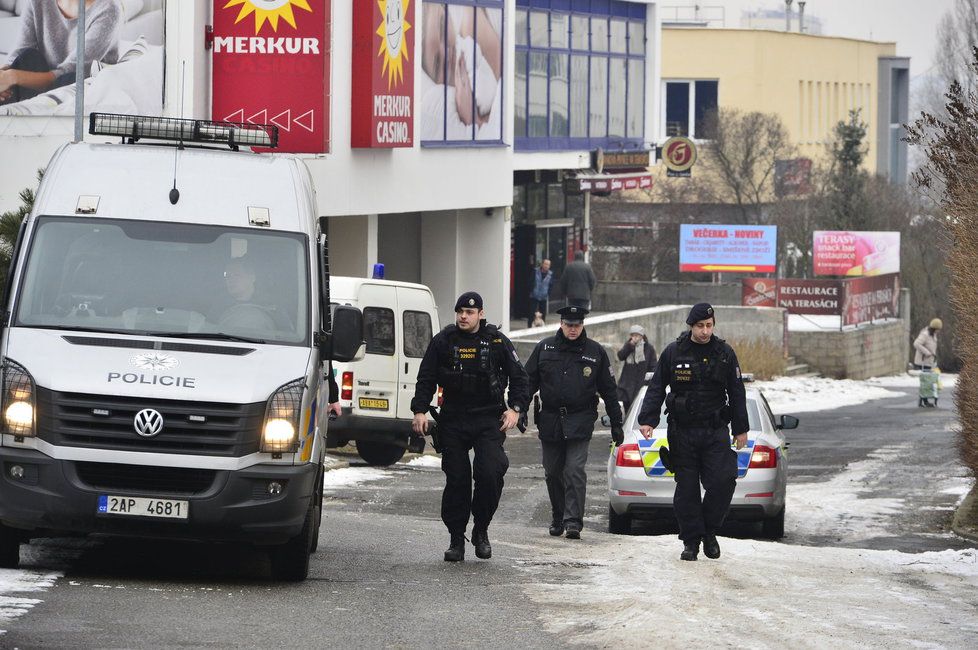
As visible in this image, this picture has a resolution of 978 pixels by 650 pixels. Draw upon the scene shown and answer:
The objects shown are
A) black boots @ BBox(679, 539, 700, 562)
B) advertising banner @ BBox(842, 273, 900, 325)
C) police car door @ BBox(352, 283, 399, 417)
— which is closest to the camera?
black boots @ BBox(679, 539, 700, 562)

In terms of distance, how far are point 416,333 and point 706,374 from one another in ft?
30.3

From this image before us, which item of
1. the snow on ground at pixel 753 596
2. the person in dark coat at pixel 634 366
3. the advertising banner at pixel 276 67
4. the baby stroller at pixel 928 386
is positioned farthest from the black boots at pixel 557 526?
the baby stroller at pixel 928 386

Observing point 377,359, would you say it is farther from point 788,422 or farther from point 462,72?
point 462,72

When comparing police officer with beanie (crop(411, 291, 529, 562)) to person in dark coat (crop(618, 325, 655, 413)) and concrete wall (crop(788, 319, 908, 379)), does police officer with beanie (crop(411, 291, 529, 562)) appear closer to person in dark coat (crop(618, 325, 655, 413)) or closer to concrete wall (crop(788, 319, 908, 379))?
person in dark coat (crop(618, 325, 655, 413))

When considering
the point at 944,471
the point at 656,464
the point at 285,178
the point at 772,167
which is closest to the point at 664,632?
the point at 285,178

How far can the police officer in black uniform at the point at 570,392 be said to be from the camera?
509 inches

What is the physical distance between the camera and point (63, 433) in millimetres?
9227

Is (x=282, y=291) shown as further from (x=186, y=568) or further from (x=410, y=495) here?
(x=410, y=495)

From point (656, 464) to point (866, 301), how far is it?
3961 cm

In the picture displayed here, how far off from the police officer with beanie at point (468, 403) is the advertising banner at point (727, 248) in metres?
48.4

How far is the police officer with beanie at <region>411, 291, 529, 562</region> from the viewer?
10.9 m

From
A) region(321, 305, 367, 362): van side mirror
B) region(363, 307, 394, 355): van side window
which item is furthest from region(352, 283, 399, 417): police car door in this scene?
region(321, 305, 367, 362): van side mirror

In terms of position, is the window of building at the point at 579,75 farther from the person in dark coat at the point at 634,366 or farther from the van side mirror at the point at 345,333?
the van side mirror at the point at 345,333

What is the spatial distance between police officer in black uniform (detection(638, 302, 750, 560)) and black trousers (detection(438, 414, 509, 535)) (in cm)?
103
